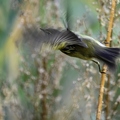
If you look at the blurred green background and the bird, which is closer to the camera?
the bird

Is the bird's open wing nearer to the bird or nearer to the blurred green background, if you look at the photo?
the bird

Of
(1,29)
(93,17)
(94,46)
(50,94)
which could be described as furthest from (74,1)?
(94,46)

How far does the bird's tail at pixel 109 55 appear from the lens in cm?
110

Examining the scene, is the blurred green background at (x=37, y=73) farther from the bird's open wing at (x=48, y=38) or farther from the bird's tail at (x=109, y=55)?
the bird's open wing at (x=48, y=38)

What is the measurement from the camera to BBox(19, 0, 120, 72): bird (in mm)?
1006

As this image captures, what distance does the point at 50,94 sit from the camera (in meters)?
1.77

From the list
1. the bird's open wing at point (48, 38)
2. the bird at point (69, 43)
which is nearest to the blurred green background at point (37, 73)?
the bird at point (69, 43)

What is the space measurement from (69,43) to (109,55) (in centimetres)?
13

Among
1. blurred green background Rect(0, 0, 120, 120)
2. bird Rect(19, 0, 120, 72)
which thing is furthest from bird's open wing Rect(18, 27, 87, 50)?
blurred green background Rect(0, 0, 120, 120)

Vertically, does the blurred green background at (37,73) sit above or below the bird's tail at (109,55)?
below

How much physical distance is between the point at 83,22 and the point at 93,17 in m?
0.57

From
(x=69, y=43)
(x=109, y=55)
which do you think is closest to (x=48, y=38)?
(x=69, y=43)

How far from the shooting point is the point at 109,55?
3.74 ft

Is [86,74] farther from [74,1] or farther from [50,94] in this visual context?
[74,1]
